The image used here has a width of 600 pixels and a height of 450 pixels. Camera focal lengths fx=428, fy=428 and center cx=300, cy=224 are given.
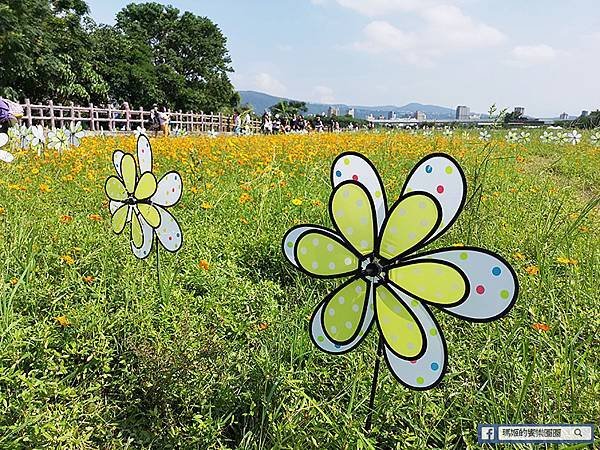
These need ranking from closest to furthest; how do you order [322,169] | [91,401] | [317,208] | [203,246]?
[91,401], [203,246], [317,208], [322,169]

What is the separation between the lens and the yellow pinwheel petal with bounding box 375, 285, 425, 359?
1.01 metres

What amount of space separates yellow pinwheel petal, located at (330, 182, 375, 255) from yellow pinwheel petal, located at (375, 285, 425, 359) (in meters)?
0.12

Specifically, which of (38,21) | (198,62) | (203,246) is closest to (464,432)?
(203,246)

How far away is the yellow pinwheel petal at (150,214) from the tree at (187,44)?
122 feet

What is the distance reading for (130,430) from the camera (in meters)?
1.29

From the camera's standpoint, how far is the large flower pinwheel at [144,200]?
5.48ft

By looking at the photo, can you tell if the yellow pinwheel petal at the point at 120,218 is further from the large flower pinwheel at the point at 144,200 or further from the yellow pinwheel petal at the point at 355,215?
the yellow pinwheel petal at the point at 355,215

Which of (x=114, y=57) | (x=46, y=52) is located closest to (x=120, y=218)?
(x=46, y=52)

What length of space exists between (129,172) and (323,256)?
1043 millimetres

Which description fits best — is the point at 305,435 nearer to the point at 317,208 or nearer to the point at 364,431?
the point at 364,431

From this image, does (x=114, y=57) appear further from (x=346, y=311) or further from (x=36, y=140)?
(x=346, y=311)

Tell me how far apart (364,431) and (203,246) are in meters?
1.41

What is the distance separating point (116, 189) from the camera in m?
1.87

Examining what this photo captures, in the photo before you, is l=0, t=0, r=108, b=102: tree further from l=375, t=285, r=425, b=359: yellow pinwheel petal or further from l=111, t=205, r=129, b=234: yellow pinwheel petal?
l=375, t=285, r=425, b=359: yellow pinwheel petal
